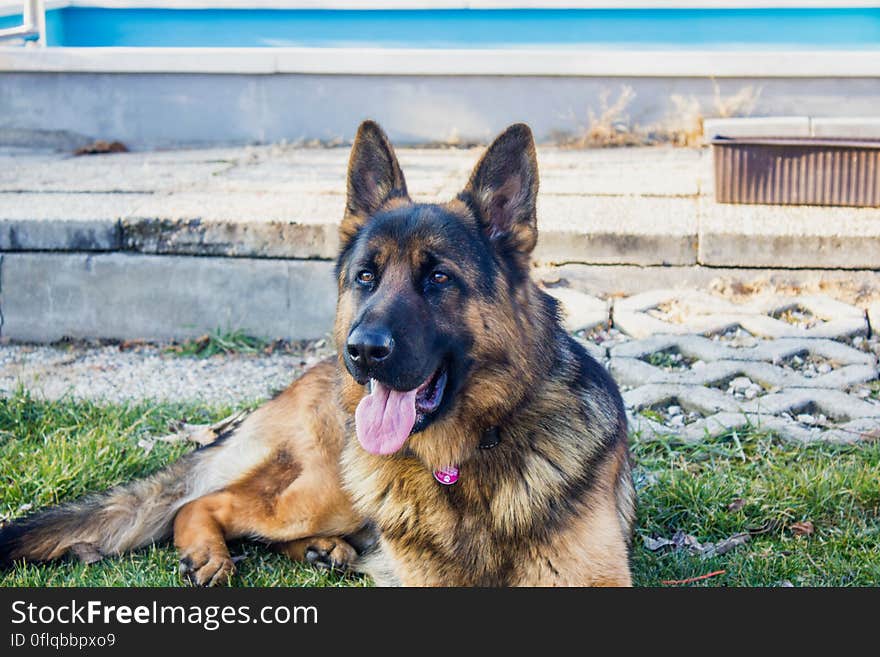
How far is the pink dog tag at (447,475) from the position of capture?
3.45 metres

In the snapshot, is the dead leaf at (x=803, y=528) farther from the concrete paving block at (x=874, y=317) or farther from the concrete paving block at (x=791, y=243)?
the concrete paving block at (x=791, y=243)

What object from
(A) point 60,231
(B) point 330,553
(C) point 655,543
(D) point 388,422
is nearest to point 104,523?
(B) point 330,553

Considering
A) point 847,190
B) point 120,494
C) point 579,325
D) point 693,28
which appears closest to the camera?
point 120,494

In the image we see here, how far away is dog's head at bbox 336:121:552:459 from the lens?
3186 mm

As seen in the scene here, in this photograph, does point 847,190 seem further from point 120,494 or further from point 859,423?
point 120,494

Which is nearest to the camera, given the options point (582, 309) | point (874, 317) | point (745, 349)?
point (745, 349)

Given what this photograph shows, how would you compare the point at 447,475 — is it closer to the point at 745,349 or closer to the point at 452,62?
the point at 745,349

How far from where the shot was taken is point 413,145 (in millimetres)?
9336

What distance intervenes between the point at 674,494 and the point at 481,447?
1.18m

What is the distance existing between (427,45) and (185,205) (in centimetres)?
776

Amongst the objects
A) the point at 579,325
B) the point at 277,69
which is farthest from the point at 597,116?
the point at 579,325

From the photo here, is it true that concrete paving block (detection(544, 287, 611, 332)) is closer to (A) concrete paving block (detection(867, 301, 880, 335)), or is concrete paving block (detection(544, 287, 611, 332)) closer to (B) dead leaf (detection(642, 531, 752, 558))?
(A) concrete paving block (detection(867, 301, 880, 335))

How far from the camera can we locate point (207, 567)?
3721 mm

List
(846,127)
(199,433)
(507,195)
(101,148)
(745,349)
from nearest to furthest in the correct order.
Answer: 1. (507,195)
2. (199,433)
3. (745,349)
4. (846,127)
5. (101,148)
